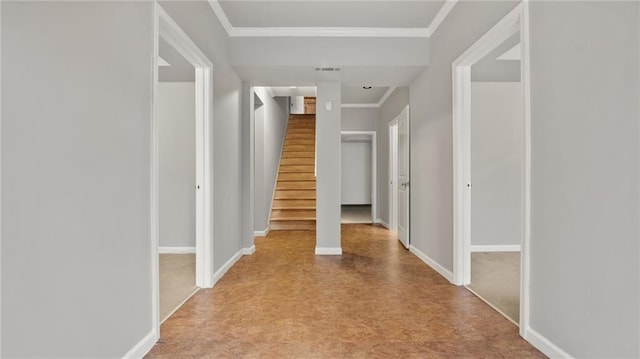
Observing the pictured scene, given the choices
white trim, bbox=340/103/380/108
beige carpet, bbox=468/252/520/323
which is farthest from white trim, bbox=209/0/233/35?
white trim, bbox=340/103/380/108

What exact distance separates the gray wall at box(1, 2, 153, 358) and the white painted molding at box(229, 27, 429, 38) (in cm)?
194

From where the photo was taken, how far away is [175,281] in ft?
10.3

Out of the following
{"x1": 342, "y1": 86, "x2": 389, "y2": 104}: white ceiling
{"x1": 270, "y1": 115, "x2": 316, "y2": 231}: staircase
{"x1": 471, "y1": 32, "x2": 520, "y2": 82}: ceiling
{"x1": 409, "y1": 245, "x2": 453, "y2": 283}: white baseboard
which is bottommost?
{"x1": 409, "y1": 245, "x2": 453, "y2": 283}: white baseboard

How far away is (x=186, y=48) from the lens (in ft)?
8.25

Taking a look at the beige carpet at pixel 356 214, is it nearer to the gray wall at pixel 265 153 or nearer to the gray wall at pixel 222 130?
the gray wall at pixel 265 153

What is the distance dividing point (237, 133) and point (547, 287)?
10.8ft

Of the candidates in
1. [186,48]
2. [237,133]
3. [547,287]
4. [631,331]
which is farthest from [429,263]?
[186,48]

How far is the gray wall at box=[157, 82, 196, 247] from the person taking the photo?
441cm

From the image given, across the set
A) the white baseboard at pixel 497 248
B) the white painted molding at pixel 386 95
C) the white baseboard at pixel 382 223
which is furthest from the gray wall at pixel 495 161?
the white baseboard at pixel 382 223

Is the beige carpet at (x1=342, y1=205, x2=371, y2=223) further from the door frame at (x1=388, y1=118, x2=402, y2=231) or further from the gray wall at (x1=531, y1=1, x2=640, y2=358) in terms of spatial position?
the gray wall at (x1=531, y1=1, x2=640, y2=358)

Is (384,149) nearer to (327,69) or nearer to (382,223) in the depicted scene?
(382,223)

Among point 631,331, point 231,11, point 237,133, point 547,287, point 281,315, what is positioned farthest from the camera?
point 237,133

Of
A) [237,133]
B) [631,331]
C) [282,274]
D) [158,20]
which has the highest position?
[158,20]

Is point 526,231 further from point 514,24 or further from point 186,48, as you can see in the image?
point 186,48
